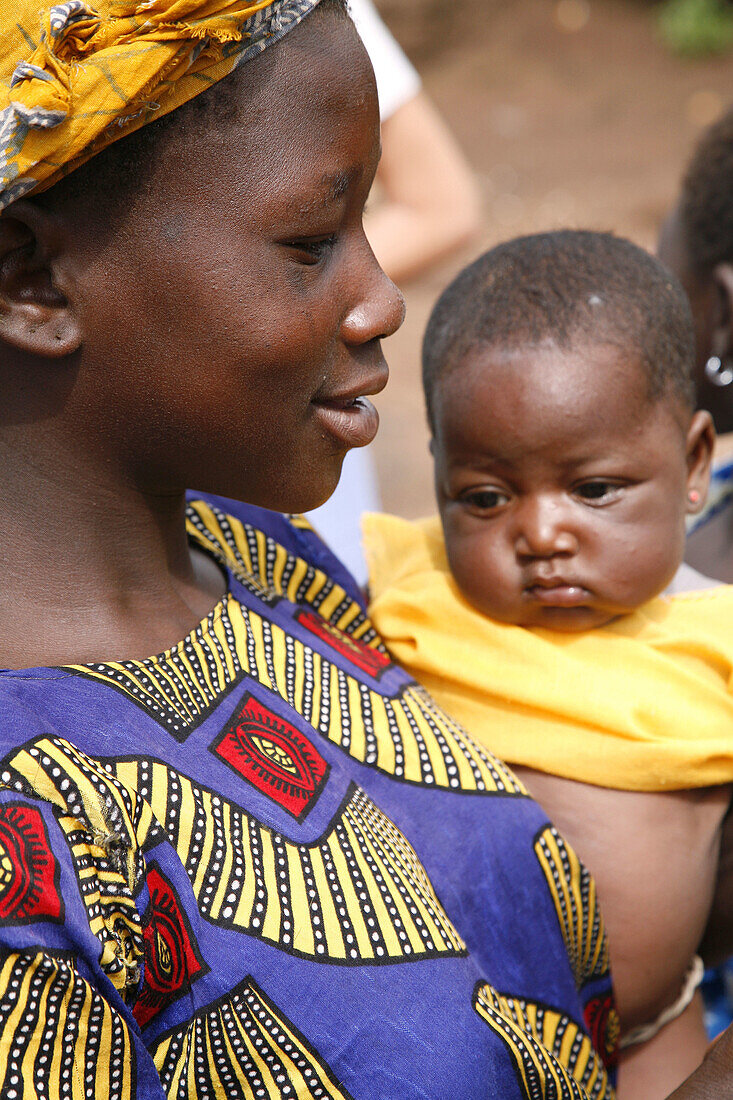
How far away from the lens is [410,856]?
1.38m

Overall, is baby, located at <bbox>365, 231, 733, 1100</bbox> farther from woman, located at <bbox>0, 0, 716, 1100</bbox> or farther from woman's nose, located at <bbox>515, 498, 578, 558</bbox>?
woman, located at <bbox>0, 0, 716, 1100</bbox>

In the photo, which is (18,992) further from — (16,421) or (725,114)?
(725,114)

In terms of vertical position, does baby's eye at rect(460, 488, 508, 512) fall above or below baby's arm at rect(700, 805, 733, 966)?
above

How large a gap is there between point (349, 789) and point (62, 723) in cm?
40

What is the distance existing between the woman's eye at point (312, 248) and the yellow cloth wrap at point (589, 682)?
0.77m

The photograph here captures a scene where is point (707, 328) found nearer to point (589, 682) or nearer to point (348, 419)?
point (589, 682)

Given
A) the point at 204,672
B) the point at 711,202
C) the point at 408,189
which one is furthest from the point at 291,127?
the point at 408,189

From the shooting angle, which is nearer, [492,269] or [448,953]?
[448,953]

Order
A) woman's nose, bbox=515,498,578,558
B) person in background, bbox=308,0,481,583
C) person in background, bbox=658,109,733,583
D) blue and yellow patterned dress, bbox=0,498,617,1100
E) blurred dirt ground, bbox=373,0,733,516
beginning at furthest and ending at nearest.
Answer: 1. blurred dirt ground, bbox=373,0,733,516
2. person in background, bbox=308,0,481,583
3. person in background, bbox=658,109,733,583
4. woman's nose, bbox=515,498,578,558
5. blue and yellow patterned dress, bbox=0,498,617,1100

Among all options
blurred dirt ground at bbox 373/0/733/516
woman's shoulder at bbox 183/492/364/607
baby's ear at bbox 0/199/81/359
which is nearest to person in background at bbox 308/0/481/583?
woman's shoulder at bbox 183/492/364/607

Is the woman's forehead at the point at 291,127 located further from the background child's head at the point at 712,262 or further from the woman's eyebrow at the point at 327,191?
the background child's head at the point at 712,262

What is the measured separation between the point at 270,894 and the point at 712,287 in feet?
6.11

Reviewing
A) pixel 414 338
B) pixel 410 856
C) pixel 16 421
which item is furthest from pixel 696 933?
pixel 414 338

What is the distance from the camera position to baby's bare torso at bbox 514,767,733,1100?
1.70 meters
